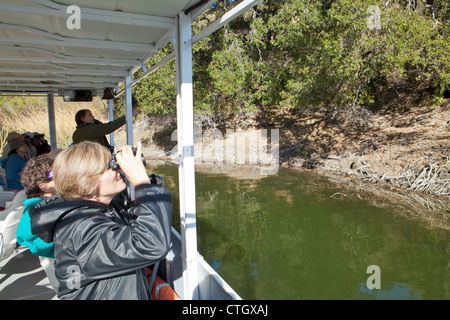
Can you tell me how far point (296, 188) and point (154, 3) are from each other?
6.82m

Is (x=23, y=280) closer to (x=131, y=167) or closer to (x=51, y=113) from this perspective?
(x=131, y=167)

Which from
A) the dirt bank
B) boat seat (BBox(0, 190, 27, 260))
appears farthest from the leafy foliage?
boat seat (BBox(0, 190, 27, 260))

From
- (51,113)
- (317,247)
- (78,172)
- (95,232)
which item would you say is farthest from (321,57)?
(95,232)

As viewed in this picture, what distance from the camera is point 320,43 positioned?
8562mm

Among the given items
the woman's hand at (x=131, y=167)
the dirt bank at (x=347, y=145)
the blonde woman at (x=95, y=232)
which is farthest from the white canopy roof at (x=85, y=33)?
the dirt bank at (x=347, y=145)

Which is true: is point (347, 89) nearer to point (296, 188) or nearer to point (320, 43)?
point (320, 43)

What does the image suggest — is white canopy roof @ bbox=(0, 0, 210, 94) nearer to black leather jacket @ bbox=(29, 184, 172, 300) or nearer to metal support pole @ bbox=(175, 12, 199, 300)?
metal support pole @ bbox=(175, 12, 199, 300)

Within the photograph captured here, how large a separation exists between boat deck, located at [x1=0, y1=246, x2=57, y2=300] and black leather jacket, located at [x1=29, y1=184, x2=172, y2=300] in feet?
5.57

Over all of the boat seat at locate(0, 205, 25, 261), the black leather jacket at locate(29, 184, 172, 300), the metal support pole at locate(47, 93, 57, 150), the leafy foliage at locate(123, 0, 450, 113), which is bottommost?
the boat seat at locate(0, 205, 25, 261)

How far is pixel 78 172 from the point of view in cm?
113

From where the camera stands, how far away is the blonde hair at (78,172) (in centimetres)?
113

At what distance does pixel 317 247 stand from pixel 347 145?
6285 mm

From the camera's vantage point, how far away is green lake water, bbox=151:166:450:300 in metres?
3.92
